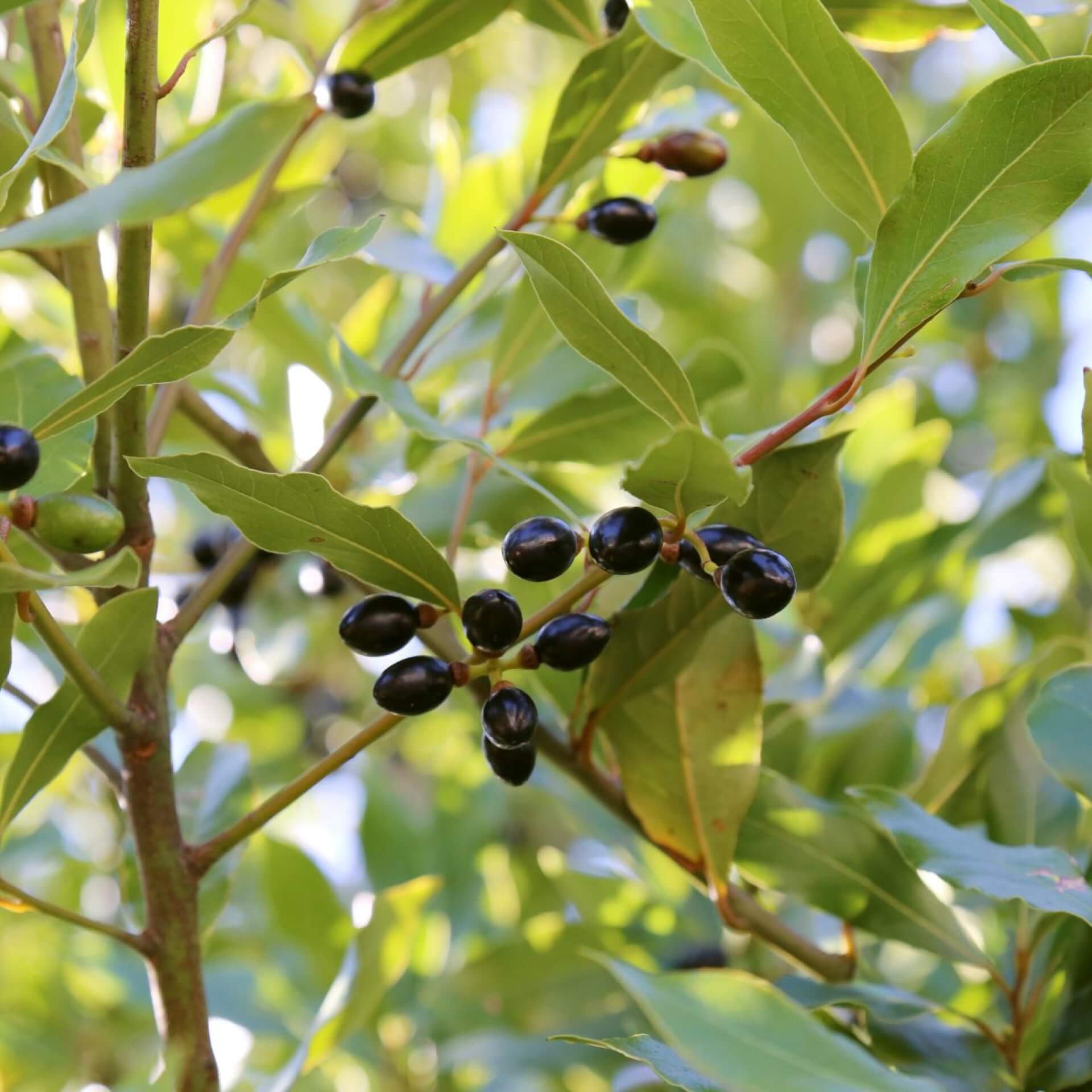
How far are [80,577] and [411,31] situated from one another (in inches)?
28.6

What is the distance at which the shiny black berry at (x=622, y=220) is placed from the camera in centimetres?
115

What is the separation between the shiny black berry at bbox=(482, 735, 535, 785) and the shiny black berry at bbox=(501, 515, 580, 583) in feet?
0.48

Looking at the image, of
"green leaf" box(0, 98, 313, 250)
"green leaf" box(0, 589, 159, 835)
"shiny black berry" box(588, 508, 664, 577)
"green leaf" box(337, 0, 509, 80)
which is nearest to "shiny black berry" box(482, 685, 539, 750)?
"shiny black berry" box(588, 508, 664, 577)

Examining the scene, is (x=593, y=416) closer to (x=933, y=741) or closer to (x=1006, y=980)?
(x=1006, y=980)

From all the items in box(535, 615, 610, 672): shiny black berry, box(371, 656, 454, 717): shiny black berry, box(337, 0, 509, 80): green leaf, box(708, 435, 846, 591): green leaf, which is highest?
box(337, 0, 509, 80): green leaf

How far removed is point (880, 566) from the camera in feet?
5.45

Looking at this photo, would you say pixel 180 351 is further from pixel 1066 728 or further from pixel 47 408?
pixel 1066 728

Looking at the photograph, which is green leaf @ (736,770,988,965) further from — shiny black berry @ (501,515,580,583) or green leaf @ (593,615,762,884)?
shiny black berry @ (501,515,580,583)

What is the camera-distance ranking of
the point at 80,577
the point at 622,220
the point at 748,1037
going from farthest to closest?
the point at 622,220
the point at 80,577
the point at 748,1037

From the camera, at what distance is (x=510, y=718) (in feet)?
2.95

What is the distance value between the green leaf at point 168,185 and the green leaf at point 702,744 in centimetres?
57

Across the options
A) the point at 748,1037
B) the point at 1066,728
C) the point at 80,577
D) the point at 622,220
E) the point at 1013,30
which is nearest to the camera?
the point at 748,1037

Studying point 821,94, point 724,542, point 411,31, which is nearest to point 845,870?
point 724,542

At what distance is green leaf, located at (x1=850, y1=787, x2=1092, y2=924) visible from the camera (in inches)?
36.1
